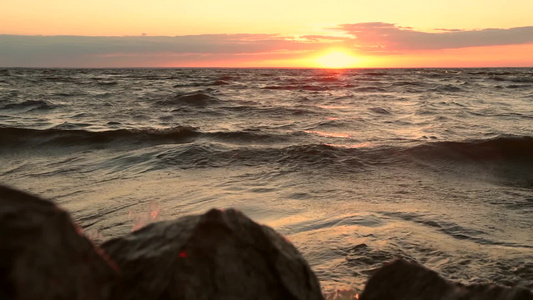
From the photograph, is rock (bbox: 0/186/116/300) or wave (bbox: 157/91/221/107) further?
wave (bbox: 157/91/221/107)

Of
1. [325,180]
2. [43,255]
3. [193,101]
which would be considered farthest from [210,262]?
[193,101]

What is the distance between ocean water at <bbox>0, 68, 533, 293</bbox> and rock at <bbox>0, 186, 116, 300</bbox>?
1291 millimetres

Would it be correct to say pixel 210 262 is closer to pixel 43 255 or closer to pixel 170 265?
pixel 170 265

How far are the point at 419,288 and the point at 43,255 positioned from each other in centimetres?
137

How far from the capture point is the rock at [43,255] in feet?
3.49

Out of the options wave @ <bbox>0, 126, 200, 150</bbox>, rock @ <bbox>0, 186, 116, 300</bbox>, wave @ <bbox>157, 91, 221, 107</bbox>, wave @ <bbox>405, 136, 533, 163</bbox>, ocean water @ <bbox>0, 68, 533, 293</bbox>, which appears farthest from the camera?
wave @ <bbox>157, 91, 221, 107</bbox>

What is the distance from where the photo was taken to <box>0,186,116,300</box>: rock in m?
1.06

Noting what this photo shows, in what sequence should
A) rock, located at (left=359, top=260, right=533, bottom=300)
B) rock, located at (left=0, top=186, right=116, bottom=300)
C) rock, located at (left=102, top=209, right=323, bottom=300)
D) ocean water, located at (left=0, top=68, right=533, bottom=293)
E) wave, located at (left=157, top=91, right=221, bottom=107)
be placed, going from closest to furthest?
rock, located at (left=0, top=186, right=116, bottom=300) < rock, located at (left=102, top=209, right=323, bottom=300) < rock, located at (left=359, top=260, right=533, bottom=300) < ocean water, located at (left=0, top=68, right=533, bottom=293) < wave, located at (left=157, top=91, right=221, bottom=107)

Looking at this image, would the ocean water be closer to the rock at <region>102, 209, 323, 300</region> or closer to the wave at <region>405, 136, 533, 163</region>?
the wave at <region>405, 136, 533, 163</region>

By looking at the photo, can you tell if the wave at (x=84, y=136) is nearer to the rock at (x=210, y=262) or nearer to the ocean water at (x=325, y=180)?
the ocean water at (x=325, y=180)

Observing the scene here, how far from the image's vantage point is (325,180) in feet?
18.7

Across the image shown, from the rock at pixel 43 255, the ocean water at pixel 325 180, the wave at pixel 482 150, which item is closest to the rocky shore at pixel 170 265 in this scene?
the rock at pixel 43 255

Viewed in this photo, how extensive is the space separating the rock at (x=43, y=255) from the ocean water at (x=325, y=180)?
129 centimetres

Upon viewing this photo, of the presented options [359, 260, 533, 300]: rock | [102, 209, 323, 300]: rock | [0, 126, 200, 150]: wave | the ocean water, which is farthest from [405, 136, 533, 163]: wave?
[102, 209, 323, 300]: rock
